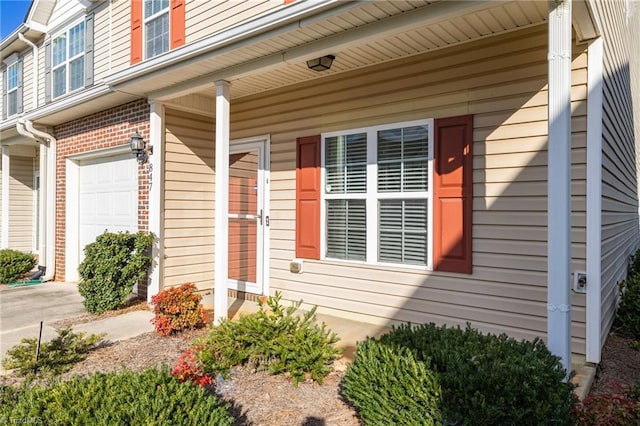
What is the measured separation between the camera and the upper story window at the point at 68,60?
7055 millimetres

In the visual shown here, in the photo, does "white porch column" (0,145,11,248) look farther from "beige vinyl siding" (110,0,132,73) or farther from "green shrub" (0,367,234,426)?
"green shrub" (0,367,234,426)

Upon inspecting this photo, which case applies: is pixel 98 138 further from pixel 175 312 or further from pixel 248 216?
pixel 175 312

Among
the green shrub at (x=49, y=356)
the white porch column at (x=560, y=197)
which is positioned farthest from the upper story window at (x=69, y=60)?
the white porch column at (x=560, y=197)

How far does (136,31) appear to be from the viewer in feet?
19.1

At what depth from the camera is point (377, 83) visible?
4500 millimetres

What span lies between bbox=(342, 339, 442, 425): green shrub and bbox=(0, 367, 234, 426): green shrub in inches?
32.7

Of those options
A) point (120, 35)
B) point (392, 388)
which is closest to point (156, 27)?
point (120, 35)

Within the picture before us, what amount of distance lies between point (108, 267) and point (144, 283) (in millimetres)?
732

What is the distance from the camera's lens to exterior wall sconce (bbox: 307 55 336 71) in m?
4.14

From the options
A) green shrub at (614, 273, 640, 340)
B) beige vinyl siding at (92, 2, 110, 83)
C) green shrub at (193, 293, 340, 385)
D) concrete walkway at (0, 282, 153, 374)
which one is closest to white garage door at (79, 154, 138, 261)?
concrete walkway at (0, 282, 153, 374)

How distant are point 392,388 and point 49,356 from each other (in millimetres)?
2859

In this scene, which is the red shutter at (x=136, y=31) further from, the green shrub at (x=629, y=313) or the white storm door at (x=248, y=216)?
the green shrub at (x=629, y=313)

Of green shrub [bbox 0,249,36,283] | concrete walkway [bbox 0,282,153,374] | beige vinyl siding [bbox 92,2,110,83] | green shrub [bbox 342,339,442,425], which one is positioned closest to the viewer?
green shrub [bbox 342,339,442,425]

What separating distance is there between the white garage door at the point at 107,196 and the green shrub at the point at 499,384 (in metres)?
5.23
